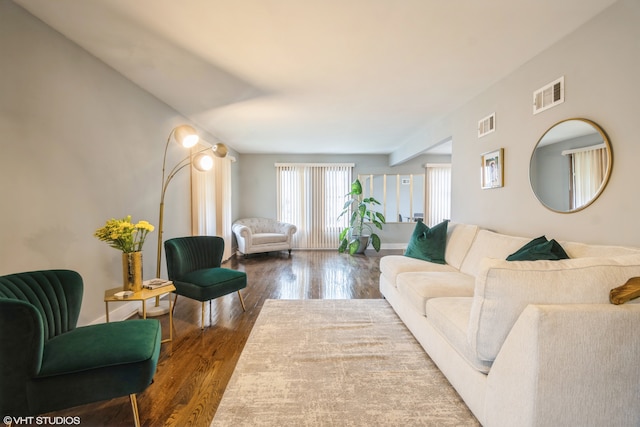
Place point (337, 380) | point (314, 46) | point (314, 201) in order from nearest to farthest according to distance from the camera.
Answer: point (337, 380) < point (314, 46) < point (314, 201)

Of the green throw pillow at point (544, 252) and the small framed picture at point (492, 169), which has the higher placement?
the small framed picture at point (492, 169)

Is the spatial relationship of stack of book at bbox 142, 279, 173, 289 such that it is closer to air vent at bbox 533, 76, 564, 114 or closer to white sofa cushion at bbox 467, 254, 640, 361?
white sofa cushion at bbox 467, 254, 640, 361

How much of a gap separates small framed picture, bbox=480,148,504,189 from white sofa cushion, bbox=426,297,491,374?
1.48 m

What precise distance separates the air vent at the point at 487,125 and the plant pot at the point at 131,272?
3.60m

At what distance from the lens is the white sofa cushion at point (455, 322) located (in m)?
1.45

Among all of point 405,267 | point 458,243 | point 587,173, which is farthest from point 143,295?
point 587,173

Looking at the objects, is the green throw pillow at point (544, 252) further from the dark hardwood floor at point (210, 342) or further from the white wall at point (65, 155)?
the white wall at point (65, 155)

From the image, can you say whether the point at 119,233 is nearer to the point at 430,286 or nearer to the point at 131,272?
the point at 131,272

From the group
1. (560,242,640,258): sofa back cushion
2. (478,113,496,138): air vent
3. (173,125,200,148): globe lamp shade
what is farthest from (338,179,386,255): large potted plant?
(560,242,640,258): sofa back cushion

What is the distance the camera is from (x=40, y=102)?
6.61 feet

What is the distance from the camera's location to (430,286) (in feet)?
7.55

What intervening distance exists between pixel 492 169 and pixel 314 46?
218 cm

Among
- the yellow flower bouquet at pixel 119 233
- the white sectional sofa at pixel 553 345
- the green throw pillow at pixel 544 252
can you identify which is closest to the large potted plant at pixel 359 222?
the green throw pillow at pixel 544 252

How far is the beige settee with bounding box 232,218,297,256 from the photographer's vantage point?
595 cm
